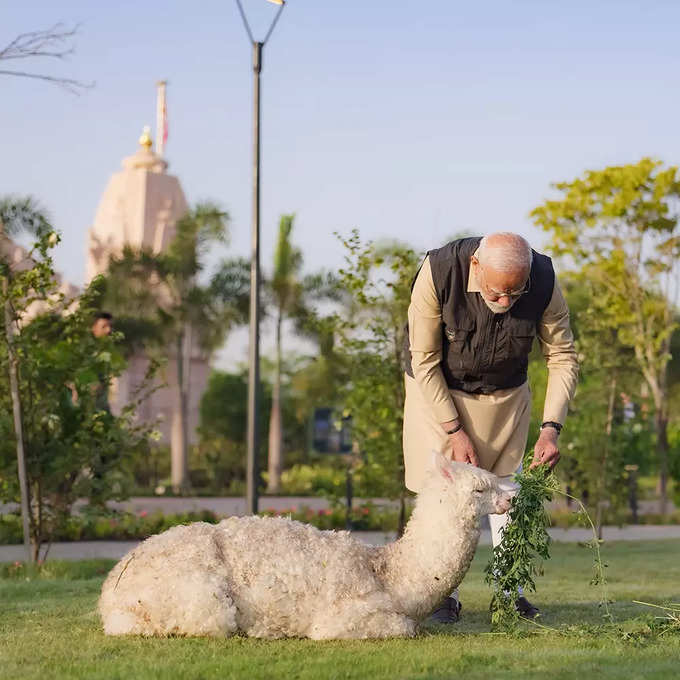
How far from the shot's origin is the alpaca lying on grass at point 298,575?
5.23m

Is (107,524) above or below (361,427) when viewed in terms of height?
below

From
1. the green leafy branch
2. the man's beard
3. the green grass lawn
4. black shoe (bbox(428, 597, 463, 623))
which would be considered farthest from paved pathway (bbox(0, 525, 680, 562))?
the man's beard

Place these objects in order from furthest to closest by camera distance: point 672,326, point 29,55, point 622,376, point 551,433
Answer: point 672,326, point 622,376, point 29,55, point 551,433

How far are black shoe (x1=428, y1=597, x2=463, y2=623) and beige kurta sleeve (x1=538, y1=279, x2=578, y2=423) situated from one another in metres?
1.17

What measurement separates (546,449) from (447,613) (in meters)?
1.09

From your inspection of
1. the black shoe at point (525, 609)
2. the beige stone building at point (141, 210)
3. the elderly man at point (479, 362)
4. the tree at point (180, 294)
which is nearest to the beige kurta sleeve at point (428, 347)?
the elderly man at point (479, 362)

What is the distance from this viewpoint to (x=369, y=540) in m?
15.6

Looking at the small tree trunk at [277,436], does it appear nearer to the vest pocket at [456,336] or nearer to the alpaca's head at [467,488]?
the vest pocket at [456,336]

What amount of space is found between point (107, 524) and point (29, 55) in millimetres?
7367

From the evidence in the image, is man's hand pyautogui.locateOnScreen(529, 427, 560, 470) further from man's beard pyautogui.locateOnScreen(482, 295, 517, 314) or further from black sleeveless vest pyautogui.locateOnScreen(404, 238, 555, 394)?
man's beard pyautogui.locateOnScreen(482, 295, 517, 314)

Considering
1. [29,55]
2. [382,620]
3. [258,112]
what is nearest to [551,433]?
[382,620]

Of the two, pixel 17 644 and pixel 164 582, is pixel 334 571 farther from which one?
pixel 17 644

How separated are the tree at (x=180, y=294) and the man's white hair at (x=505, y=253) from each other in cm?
2383

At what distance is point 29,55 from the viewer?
32.5 ft
